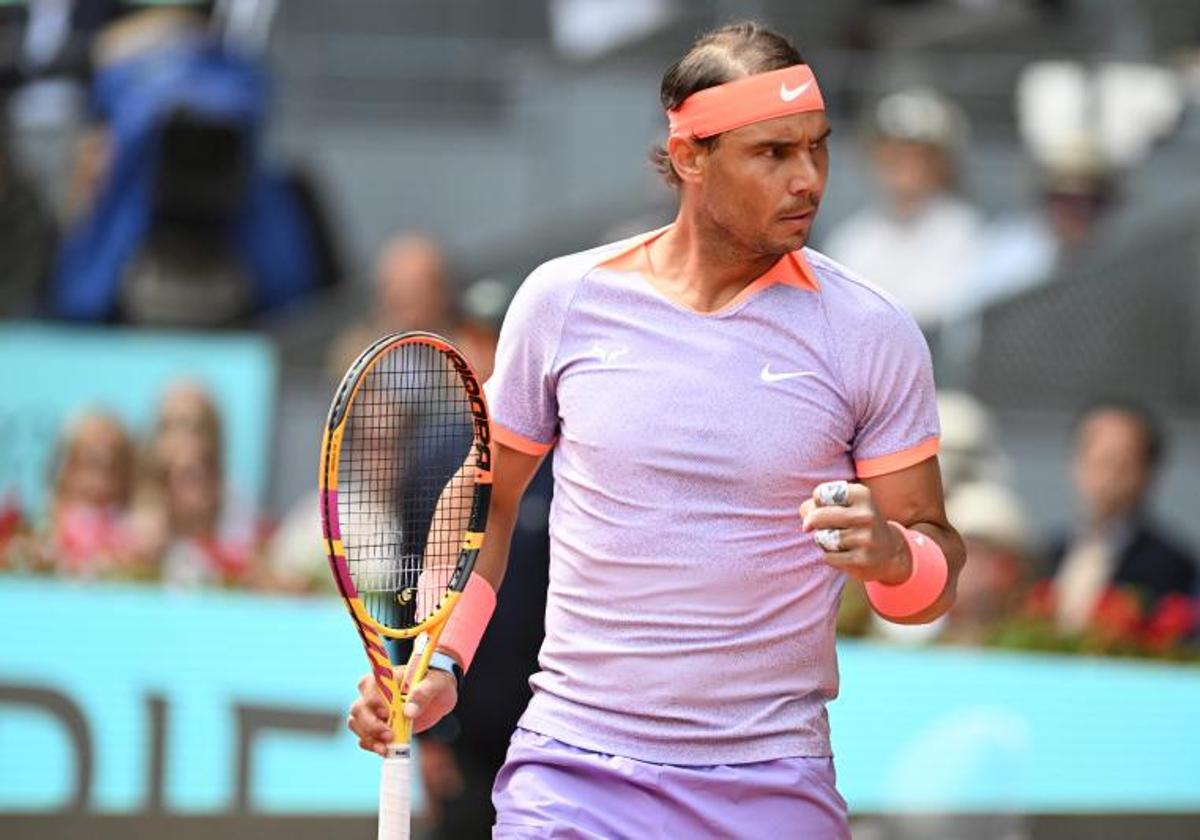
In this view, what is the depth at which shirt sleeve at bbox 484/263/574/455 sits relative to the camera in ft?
12.9

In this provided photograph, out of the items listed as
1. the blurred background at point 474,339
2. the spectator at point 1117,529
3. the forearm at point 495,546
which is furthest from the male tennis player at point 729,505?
the spectator at point 1117,529

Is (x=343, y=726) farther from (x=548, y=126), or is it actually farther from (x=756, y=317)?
(x=548, y=126)

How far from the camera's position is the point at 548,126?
1107 centimetres

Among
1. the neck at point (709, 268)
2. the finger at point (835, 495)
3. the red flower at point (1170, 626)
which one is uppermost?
the neck at point (709, 268)

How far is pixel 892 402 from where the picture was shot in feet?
12.3

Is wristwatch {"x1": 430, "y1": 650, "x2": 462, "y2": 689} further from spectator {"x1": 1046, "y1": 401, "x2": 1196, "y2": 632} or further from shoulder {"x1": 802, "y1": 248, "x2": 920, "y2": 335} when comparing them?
spectator {"x1": 1046, "y1": 401, "x2": 1196, "y2": 632}

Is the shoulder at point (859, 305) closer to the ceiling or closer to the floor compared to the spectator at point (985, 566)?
closer to the ceiling

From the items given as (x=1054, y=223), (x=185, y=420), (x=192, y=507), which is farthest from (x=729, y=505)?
(x=1054, y=223)

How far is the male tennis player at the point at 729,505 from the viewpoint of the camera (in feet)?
12.2

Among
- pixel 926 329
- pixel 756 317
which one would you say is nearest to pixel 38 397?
pixel 926 329

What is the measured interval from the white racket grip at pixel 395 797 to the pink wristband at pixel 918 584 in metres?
0.77

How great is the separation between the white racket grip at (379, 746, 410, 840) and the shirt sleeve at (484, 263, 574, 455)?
1.92 feet

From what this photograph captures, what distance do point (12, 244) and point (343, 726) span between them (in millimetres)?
3941

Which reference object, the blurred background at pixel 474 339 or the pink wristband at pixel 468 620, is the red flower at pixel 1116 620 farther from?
the pink wristband at pixel 468 620
